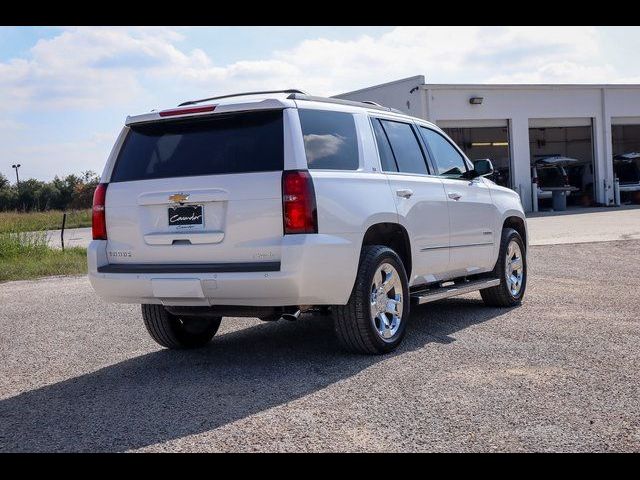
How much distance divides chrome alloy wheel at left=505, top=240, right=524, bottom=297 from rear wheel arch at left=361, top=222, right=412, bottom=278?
2.16 meters

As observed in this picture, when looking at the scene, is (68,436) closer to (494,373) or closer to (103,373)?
(103,373)

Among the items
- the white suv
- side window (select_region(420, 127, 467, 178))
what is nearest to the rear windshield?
the white suv

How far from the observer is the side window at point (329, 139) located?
606 cm

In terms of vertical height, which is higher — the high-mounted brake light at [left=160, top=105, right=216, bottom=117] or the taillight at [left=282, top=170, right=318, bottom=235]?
the high-mounted brake light at [left=160, top=105, right=216, bottom=117]

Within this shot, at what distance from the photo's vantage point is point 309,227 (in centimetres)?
569

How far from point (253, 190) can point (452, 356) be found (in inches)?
79.2

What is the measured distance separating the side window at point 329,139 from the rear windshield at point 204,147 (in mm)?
249

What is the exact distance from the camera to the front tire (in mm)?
6168

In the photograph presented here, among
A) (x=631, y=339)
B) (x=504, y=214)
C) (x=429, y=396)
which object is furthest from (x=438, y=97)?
(x=429, y=396)

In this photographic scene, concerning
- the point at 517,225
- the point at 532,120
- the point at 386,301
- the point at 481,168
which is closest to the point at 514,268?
the point at 517,225

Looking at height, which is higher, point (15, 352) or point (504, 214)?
point (504, 214)

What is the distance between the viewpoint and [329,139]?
248 inches

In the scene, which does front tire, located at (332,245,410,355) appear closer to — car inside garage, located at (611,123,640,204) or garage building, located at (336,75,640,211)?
garage building, located at (336,75,640,211)

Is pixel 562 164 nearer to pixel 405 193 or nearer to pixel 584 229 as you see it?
pixel 584 229
